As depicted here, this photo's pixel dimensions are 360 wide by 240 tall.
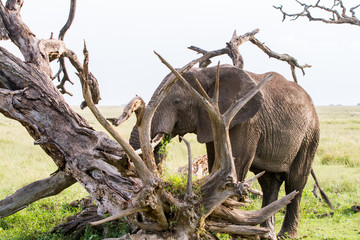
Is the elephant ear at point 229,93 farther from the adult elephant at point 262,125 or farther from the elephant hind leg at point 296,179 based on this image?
the elephant hind leg at point 296,179

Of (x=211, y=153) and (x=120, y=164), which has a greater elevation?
(x=120, y=164)

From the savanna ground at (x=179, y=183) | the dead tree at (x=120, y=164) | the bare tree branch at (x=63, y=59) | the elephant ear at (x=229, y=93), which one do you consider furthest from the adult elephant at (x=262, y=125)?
the bare tree branch at (x=63, y=59)

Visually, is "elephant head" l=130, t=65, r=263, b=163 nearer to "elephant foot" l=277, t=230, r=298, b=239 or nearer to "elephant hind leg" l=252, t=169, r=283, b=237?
"elephant hind leg" l=252, t=169, r=283, b=237

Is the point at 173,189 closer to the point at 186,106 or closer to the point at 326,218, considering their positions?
the point at 186,106

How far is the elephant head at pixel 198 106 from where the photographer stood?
603 centimetres

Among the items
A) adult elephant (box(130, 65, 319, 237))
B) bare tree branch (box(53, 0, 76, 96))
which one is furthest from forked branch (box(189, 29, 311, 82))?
bare tree branch (box(53, 0, 76, 96))

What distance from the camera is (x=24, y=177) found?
1106 centimetres

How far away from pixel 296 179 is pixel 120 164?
383 cm

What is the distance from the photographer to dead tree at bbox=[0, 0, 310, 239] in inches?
165

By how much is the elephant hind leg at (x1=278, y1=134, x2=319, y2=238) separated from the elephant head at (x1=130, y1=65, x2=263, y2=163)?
1607 mm

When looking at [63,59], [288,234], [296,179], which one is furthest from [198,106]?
[63,59]

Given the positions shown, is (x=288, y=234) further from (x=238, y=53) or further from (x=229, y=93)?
(x=238, y=53)

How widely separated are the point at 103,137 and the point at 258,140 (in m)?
2.37

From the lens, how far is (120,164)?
14.5 ft
